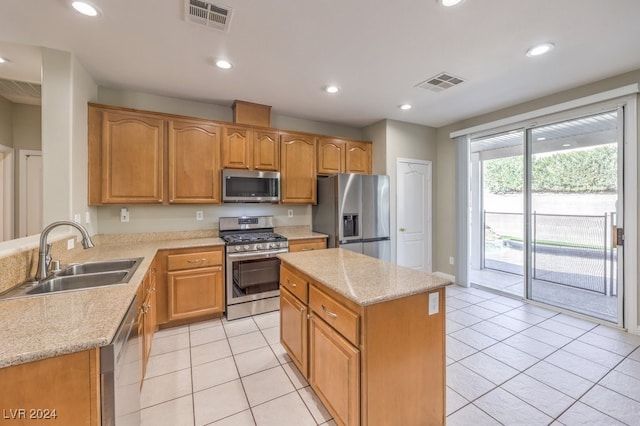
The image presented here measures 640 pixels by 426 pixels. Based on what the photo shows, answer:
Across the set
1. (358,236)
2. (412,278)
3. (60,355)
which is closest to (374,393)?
(412,278)

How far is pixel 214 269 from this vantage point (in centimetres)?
308

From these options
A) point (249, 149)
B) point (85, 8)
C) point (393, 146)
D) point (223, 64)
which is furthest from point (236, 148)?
point (393, 146)

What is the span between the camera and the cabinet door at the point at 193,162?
3141 millimetres

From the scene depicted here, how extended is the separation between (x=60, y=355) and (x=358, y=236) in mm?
3326

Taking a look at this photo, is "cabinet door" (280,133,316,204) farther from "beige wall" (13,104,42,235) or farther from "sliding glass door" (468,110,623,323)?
"beige wall" (13,104,42,235)

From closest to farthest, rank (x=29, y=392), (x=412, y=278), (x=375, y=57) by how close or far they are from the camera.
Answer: (x=29, y=392) < (x=412, y=278) < (x=375, y=57)

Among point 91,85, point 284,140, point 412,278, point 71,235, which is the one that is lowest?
point 412,278

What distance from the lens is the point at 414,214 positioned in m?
4.64

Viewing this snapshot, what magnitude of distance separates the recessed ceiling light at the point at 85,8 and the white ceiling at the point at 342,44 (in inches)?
2.0

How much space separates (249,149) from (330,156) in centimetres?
125

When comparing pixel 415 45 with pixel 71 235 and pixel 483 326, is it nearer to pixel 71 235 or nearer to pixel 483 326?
pixel 483 326

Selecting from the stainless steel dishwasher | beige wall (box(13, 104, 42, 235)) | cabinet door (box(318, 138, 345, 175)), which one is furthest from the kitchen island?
beige wall (box(13, 104, 42, 235))

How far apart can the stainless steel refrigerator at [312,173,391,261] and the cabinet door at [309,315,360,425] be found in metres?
2.02

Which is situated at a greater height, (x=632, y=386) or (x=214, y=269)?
(x=214, y=269)
